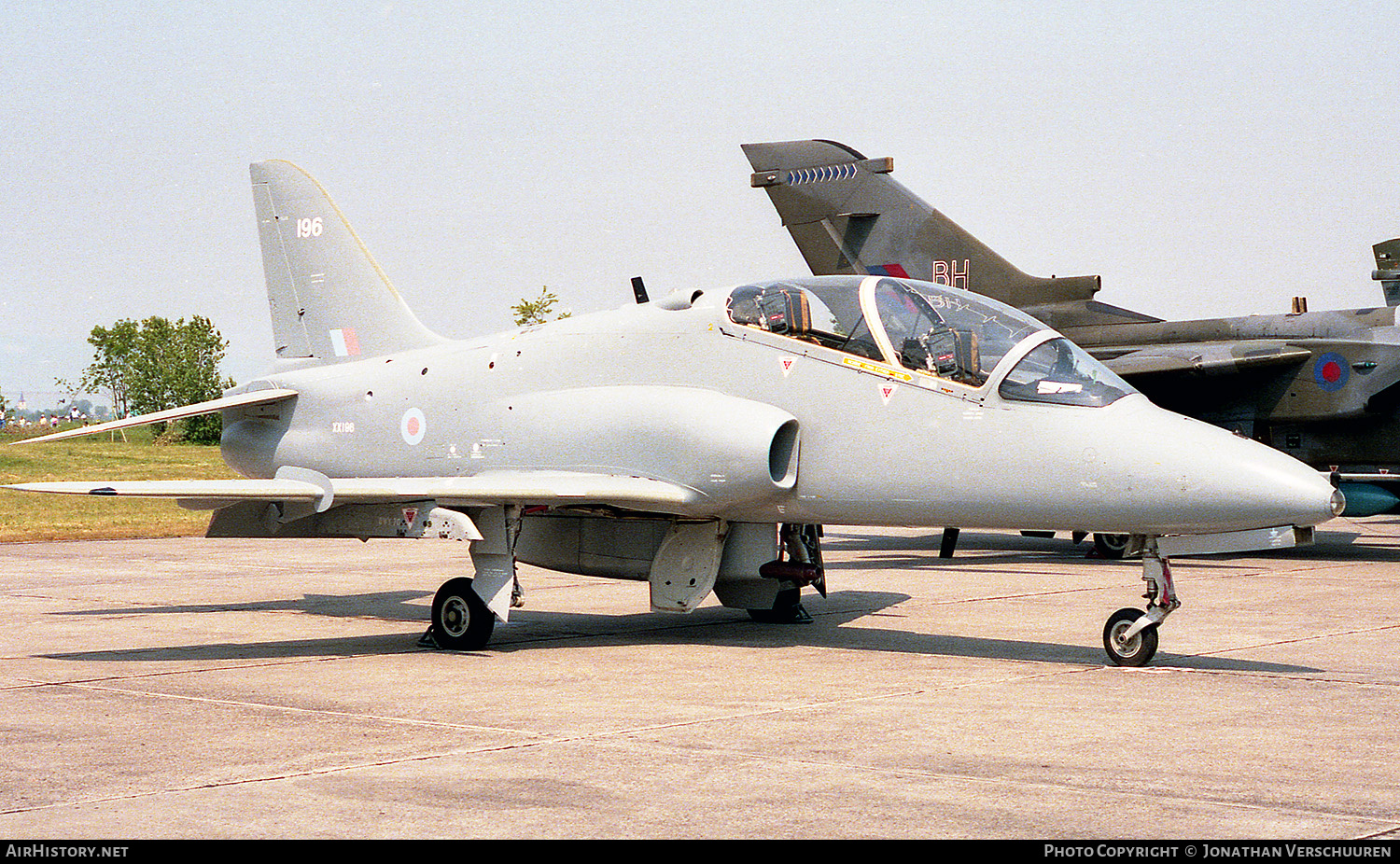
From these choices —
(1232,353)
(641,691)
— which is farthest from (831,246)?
(641,691)

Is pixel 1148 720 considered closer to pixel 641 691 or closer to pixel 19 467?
pixel 641 691

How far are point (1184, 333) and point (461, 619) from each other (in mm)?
14953

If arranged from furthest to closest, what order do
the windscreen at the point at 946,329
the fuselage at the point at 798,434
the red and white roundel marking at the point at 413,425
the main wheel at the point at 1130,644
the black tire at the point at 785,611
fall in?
the black tire at the point at 785,611 < the red and white roundel marking at the point at 413,425 < the windscreen at the point at 946,329 < the main wheel at the point at 1130,644 < the fuselage at the point at 798,434

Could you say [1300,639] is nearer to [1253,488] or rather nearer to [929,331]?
[1253,488]

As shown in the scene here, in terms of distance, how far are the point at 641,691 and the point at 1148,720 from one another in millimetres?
2934

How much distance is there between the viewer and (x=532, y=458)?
36.9 feet

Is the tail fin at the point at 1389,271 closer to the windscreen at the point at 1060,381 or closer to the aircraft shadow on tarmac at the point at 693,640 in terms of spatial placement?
the aircraft shadow on tarmac at the point at 693,640

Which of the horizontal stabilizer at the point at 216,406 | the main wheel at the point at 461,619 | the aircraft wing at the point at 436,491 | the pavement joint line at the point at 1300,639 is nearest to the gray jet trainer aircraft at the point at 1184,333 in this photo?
the pavement joint line at the point at 1300,639

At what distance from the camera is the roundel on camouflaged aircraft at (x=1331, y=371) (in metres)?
20.3

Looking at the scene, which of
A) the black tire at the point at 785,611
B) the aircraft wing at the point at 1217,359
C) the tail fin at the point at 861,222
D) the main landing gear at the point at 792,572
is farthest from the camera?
the tail fin at the point at 861,222

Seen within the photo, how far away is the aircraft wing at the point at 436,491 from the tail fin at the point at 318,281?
10.3 ft

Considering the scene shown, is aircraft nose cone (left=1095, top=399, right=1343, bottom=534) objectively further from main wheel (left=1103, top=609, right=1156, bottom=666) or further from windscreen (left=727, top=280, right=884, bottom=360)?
windscreen (left=727, top=280, right=884, bottom=360)

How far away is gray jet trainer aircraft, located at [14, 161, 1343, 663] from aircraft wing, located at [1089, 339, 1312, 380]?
1034cm

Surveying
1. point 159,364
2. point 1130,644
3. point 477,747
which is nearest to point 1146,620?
point 1130,644
